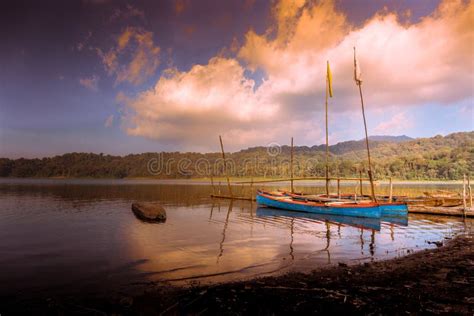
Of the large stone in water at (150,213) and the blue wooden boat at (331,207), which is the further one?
the blue wooden boat at (331,207)

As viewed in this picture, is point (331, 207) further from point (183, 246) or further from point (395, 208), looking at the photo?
point (183, 246)

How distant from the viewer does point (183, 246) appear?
17406mm

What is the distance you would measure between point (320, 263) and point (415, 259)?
4.41m

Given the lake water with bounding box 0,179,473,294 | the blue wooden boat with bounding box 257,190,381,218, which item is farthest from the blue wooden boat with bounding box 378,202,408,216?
the blue wooden boat with bounding box 257,190,381,218

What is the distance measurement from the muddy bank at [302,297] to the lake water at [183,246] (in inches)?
60.8

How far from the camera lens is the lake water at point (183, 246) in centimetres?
1195

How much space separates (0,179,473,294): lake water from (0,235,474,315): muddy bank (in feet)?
5.07

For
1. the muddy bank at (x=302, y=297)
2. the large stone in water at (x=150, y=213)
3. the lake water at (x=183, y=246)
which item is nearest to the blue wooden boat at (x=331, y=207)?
the lake water at (x=183, y=246)

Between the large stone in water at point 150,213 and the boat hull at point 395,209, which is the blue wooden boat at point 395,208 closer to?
the boat hull at point 395,209

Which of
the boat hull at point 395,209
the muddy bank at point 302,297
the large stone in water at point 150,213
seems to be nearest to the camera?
the muddy bank at point 302,297

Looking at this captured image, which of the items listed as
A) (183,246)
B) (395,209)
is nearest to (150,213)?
(183,246)

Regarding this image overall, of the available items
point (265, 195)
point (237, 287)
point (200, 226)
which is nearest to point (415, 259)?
point (237, 287)

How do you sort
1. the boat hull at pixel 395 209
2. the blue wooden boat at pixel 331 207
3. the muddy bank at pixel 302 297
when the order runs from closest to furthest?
1. the muddy bank at pixel 302 297
2. the blue wooden boat at pixel 331 207
3. the boat hull at pixel 395 209

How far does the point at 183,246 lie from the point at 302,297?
1028 centimetres
